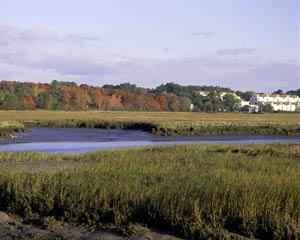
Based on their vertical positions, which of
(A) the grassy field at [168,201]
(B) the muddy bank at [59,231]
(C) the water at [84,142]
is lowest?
(C) the water at [84,142]

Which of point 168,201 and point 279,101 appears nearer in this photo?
point 168,201

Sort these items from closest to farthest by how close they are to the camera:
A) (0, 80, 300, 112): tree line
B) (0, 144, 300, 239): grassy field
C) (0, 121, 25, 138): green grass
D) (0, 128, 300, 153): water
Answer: (0, 144, 300, 239): grassy field < (0, 128, 300, 153): water < (0, 121, 25, 138): green grass < (0, 80, 300, 112): tree line

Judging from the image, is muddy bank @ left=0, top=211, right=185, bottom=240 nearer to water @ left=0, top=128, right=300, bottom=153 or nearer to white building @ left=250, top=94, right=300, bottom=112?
water @ left=0, top=128, right=300, bottom=153

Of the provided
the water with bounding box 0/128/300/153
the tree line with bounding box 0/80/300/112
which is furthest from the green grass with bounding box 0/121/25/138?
the tree line with bounding box 0/80/300/112

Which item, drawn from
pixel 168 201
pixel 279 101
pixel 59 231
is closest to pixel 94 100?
pixel 279 101

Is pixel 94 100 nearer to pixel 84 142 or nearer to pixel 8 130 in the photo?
pixel 8 130

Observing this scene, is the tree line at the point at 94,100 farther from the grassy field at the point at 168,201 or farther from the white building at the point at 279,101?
the grassy field at the point at 168,201

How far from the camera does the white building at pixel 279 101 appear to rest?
182 metres

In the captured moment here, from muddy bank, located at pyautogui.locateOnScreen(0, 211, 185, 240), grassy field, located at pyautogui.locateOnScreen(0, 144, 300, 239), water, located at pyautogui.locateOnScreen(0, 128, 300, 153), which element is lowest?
water, located at pyautogui.locateOnScreen(0, 128, 300, 153)

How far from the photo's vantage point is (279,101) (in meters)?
190

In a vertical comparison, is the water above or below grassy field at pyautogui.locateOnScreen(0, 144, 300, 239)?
below

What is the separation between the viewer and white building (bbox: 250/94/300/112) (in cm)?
18150

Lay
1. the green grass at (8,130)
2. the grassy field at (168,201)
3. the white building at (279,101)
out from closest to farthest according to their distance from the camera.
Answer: the grassy field at (168,201), the green grass at (8,130), the white building at (279,101)

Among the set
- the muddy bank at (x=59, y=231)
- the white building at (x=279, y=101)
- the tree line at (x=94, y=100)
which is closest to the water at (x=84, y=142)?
the muddy bank at (x=59, y=231)
